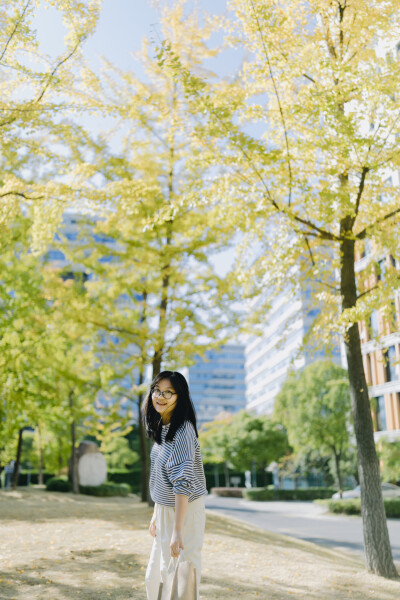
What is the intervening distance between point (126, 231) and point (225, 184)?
4.52 meters

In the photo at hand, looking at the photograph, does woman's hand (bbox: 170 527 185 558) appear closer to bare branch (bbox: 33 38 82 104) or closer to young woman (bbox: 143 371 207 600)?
young woman (bbox: 143 371 207 600)

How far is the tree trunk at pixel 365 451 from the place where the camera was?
7117mm

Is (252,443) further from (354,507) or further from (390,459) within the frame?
(354,507)

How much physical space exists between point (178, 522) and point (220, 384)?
137679 mm

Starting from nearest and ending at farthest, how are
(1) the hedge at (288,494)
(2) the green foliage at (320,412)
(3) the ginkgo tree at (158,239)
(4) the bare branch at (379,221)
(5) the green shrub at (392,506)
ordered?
(4) the bare branch at (379,221)
(3) the ginkgo tree at (158,239)
(5) the green shrub at (392,506)
(2) the green foliage at (320,412)
(1) the hedge at (288,494)

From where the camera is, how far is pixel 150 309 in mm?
13344

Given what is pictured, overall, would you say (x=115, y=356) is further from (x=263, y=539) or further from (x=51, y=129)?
(x=51, y=129)

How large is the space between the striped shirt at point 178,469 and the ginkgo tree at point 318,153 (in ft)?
12.1

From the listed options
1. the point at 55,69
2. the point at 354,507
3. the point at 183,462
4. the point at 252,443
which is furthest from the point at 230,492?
the point at 183,462

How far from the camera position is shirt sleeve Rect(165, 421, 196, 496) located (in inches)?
133

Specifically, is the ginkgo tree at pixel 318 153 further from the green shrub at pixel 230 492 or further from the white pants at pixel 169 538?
the green shrub at pixel 230 492

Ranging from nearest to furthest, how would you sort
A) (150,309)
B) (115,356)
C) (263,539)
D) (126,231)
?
(263,539) → (126,231) → (150,309) → (115,356)

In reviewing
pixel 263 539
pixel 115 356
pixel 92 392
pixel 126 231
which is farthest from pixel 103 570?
pixel 92 392

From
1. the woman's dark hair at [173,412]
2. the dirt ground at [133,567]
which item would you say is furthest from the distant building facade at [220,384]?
the woman's dark hair at [173,412]
